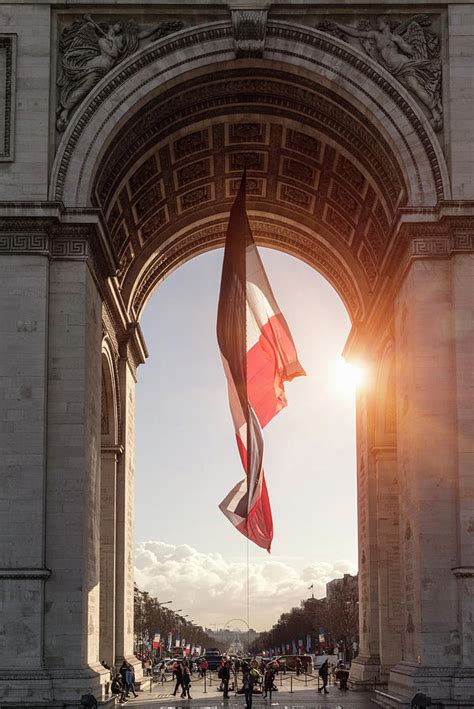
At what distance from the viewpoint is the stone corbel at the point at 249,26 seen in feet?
139

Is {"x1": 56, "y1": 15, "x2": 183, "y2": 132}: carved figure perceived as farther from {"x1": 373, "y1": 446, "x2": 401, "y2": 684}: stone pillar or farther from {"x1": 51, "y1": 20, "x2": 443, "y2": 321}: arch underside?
{"x1": 373, "y1": 446, "x2": 401, "y2": 684}: stone pillar

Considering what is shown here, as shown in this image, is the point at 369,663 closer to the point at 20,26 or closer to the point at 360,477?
the point at 360,477

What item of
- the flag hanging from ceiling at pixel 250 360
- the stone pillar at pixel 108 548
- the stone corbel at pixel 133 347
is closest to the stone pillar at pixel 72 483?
the flag hanging from ceiling at pixel 250 360

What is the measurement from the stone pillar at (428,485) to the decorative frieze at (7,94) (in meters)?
13.7

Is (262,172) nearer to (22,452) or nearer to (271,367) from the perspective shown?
(271,367)

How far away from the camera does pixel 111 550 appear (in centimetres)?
5119

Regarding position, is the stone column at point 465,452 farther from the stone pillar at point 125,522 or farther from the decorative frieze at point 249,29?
the stone pillar at point 125,522

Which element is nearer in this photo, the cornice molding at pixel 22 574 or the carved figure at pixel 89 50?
the cornice molding at pixel 22 574

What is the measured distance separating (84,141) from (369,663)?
24523 millimetres

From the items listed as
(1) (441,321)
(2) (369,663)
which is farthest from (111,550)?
(1) (441,321)

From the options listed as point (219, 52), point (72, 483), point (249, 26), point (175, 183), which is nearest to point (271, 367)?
point (72, 483)

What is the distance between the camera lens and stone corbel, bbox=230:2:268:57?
1670 inches

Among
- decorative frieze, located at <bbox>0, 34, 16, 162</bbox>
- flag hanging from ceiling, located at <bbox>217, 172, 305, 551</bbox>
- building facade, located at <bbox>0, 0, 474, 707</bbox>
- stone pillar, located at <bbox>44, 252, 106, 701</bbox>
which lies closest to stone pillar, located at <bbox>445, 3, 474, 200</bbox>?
building facade, located at <bbox>0, 0, 474, 707</bbox>

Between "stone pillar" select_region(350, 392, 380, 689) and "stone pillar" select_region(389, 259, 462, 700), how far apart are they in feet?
33.4
